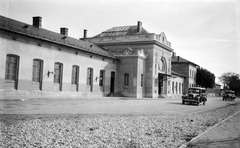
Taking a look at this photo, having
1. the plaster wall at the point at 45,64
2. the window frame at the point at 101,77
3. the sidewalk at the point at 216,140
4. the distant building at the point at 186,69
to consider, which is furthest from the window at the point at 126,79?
the sidewalk at the point at 216,140

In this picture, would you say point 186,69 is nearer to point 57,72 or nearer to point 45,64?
point 57,72

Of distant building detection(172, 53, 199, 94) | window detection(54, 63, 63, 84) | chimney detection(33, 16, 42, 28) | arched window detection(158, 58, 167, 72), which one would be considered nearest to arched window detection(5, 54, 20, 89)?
window detection(54, 63, 63, 84)

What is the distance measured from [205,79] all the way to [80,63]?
163 ft

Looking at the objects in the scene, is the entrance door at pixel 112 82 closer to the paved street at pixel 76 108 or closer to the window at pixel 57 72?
the window at pixel 57 72

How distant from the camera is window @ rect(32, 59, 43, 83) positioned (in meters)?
22.9

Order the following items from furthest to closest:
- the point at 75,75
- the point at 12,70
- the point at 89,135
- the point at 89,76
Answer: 1. the point at 89,76
2. the point at 75,75
3. the point at 12,70
4. the point at 89,135

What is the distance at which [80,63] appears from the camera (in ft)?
95.8

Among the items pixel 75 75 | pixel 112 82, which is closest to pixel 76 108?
pixel 75 75

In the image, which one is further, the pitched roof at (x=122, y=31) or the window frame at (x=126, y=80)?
the pitched roof at (x=122, y=31)

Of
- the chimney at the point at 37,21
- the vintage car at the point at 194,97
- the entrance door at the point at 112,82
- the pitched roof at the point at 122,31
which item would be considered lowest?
the vintage car at the point at 194,97

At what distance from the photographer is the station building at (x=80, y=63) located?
2078cm

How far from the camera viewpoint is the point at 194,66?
6800 centimetres

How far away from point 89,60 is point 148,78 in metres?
12.1

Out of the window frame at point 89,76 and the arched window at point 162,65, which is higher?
the arched window at point 162,65
